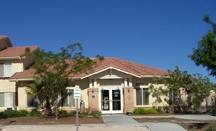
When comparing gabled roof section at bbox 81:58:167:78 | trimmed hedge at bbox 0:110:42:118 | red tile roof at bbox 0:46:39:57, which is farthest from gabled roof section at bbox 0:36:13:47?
gabled roof section at bbox 81:58:167:78

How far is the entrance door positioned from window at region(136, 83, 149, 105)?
1567mm

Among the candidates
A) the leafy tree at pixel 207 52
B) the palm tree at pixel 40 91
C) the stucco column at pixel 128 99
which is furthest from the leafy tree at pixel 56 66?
the leafy tree at pixel 207 52

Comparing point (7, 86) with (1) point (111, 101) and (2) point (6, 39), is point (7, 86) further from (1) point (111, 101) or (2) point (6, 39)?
(1) point (111, 101)

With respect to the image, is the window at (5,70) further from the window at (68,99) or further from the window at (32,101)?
the window at (68,99)

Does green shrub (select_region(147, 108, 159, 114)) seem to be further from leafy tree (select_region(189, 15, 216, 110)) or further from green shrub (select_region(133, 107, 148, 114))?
leafy tree (select_region(189, 15, 216, 110))

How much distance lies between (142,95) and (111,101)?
8.65ft

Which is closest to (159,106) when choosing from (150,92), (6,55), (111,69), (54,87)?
(150,92)

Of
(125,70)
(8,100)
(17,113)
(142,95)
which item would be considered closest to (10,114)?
(17,113)

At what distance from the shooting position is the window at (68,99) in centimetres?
2512

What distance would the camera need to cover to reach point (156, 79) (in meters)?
24.8

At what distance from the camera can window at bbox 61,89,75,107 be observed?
2512cm

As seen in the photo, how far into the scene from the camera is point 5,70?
27.1 meters

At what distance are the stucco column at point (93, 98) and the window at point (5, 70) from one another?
7.66 metres

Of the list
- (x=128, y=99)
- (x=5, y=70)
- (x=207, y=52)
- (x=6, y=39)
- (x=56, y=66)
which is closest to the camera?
(x=207, y=52)
